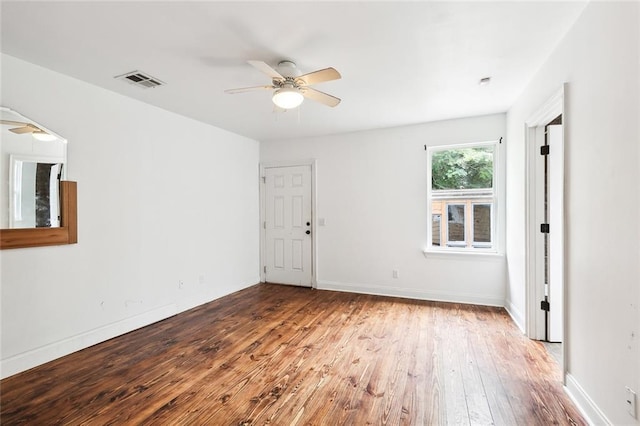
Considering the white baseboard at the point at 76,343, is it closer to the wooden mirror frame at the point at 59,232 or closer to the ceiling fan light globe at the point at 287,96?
the wooden mirror frame at the point at 59,232

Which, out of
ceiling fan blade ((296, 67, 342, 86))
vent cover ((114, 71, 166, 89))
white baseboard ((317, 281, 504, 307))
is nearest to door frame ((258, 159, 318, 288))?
white baseboard ((317, 281, 504, 307))

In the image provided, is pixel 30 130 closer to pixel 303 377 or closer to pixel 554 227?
pixel 303 377

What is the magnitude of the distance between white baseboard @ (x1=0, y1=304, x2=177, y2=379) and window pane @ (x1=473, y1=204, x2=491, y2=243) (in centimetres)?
420

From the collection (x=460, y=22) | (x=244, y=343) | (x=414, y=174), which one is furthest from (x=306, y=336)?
(x=460, y=22)

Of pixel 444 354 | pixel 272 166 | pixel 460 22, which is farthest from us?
pixel 272 166

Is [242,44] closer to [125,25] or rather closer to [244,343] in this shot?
[125,25]

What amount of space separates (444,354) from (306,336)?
1.34 meters

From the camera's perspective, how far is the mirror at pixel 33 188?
232 centimetres

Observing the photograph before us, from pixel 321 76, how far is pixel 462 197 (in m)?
2.92

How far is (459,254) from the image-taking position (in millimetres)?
4012

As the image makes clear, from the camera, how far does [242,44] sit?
85.0 inches

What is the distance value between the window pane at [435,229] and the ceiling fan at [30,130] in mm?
4459

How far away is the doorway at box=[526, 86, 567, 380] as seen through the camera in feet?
9.18

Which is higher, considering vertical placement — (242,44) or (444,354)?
(242,44)
